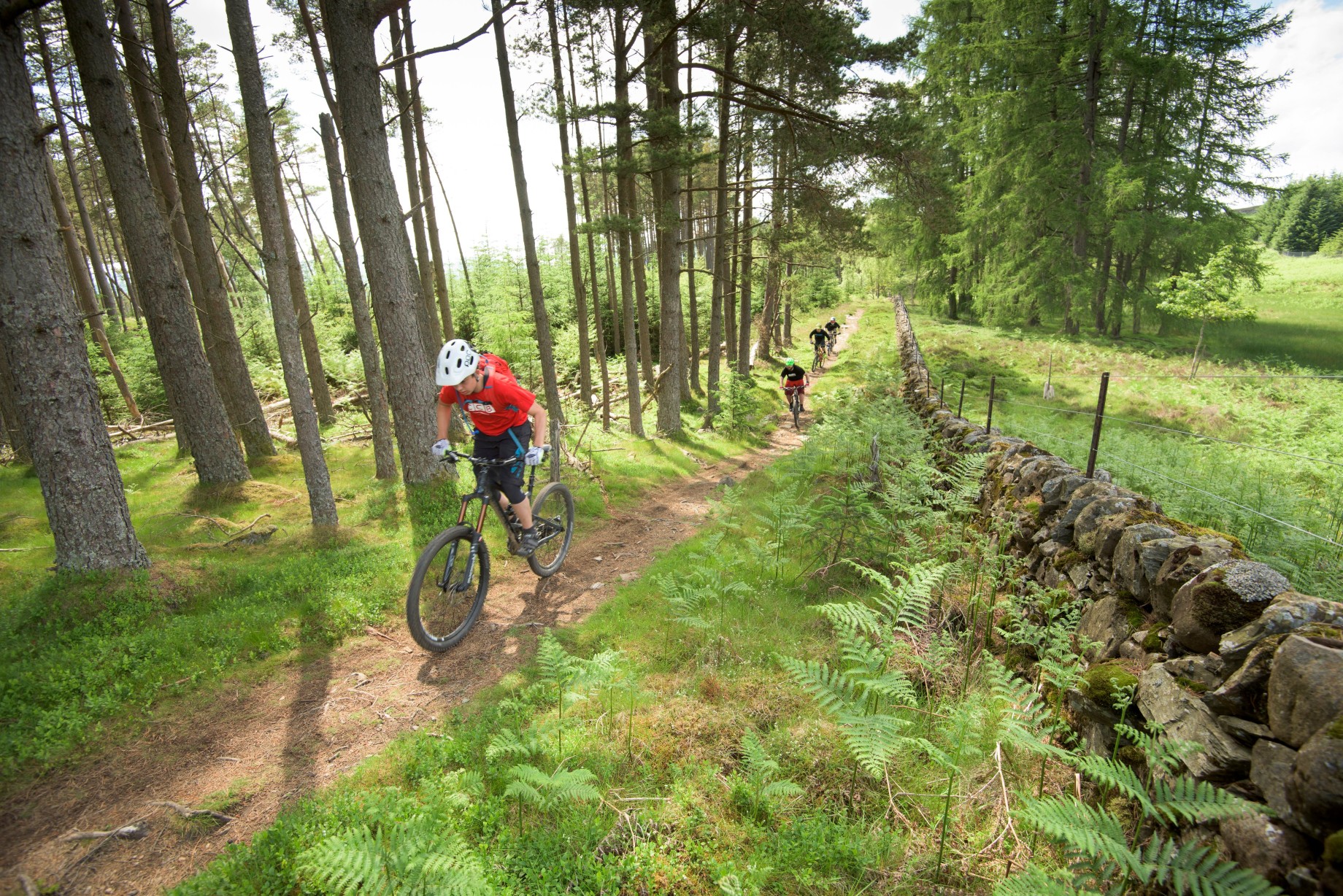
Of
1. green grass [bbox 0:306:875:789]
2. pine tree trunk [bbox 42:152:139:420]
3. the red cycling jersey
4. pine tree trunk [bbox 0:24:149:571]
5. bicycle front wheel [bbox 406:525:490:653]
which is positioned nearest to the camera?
green grass [bbox 0:306:875:789]

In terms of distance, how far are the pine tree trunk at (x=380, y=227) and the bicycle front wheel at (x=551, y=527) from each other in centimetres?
258

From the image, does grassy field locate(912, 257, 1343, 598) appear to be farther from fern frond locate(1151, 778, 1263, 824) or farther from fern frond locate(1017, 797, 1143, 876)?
fern frond locate(1017, 797, 1143, 876)

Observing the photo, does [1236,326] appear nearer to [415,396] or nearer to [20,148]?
[415,396]

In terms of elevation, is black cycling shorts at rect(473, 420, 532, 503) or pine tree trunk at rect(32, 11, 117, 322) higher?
pine tree trunk at rect(32, 11, 117, 322)

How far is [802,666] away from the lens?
9.80 ft

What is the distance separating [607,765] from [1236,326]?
3356 centimetres

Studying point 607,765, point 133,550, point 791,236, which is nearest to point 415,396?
point 133,550

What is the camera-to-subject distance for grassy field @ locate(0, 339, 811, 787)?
3.99m

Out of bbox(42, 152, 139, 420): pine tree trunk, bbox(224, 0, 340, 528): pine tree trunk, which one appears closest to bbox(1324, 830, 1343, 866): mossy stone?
bbox(224, 0, 340, 528): pine tree trunk

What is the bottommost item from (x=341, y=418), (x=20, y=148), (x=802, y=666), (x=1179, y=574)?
(x=341, y=418)

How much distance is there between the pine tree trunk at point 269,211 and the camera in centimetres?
598

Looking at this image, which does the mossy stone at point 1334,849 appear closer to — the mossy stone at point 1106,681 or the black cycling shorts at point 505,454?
the mossy stone at point 1106,681

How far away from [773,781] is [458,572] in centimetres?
353

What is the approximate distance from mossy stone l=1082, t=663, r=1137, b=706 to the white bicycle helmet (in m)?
5.01
